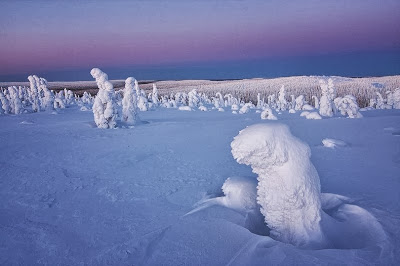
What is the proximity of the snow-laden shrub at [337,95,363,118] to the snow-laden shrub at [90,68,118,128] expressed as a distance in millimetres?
15490

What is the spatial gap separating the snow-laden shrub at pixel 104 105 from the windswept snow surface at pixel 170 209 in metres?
5.78

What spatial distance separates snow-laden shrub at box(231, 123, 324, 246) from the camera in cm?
377

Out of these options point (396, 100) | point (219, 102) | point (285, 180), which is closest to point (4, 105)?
point (219, 102)

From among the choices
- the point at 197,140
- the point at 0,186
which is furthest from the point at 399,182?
the point at 0,186

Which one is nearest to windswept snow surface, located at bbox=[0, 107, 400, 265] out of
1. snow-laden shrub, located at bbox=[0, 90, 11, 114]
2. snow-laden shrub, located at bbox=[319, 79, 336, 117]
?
snow-laden shrub, located at bbox=[319, 79, 336, 117]

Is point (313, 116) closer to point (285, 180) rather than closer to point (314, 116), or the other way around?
point (314, 116)

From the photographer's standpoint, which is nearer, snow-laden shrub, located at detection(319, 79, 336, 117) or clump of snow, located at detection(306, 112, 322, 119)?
clump of snow, located at detection(306, 112, 322, 119)

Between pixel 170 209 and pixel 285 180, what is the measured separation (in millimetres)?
2003

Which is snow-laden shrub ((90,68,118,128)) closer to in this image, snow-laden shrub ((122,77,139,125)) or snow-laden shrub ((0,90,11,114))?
snow-laden shrub ((122,77,139,125))

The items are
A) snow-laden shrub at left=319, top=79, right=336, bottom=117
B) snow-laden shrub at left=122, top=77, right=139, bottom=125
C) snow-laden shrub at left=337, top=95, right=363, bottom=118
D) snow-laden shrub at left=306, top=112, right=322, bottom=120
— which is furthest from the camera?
snow-laden shrub at left=319, top=79, right=336, bottom=117

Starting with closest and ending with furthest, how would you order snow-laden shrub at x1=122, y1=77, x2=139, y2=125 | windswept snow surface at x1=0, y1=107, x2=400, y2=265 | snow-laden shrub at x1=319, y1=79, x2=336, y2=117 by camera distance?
1. windswept snow surface at x1=0, y1=107, x2=400, y2=265
2. snow-laden shrub at x1=122, y1=77, x2=139, y2=125
3. snow-laden shrub at x1=319, y1=79, x2=336, y2=117

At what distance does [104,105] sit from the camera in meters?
15.3

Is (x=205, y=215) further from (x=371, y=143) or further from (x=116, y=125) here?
(x=116, y=125)

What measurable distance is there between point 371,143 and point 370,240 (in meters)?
7.72
